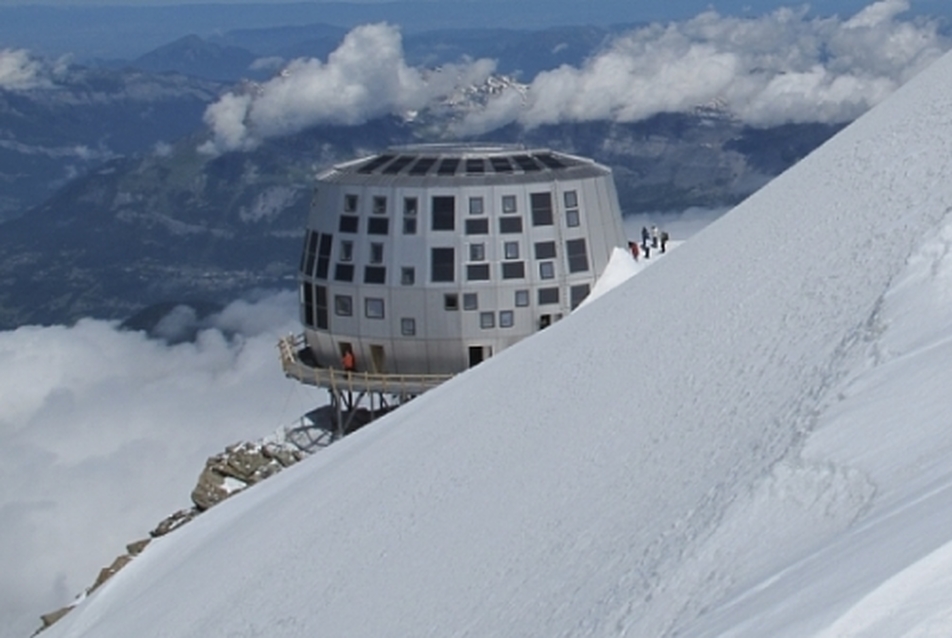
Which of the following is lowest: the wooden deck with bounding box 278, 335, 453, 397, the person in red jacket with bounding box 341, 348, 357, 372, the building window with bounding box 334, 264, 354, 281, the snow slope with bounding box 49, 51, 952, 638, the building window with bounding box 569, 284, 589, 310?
the wooden deck with bounding box 278, 335, 453, 397

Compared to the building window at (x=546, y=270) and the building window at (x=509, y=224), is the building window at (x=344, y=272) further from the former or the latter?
the building window at (x=546, y=270)

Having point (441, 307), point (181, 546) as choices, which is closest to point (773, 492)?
point (181, 546)

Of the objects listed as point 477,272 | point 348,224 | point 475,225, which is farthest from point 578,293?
point 348,224

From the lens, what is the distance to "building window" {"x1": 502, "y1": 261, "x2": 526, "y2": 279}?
4006 centimetres

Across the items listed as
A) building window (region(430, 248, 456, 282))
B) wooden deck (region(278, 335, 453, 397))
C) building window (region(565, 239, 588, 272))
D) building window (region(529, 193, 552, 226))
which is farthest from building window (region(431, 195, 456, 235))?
wooden deck (region(278, 335, 453, 397))

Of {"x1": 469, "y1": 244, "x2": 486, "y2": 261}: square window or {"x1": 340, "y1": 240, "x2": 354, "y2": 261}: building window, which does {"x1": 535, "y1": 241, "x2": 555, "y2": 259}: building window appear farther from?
{"x1": 340, "y1": 240, "x2": 354, "y2": 261}: building window

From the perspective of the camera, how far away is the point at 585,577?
8234 mm

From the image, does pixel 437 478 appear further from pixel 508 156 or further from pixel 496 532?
pixel 508 156

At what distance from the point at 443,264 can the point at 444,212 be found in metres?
1.38

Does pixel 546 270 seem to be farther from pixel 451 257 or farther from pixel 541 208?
pixel 451 257

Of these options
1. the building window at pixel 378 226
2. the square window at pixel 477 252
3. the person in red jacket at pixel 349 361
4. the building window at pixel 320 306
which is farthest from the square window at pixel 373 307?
the square window at pixel 477 252

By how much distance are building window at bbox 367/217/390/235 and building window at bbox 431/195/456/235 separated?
1289 millimetres

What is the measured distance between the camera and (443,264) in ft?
131

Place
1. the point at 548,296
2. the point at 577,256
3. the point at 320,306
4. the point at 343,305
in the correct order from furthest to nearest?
the point at 320,306, the point at 343,305, the point at 577,256, the point at 548,296
